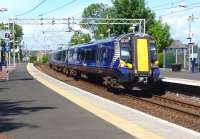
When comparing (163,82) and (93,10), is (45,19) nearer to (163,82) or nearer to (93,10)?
(163,82)

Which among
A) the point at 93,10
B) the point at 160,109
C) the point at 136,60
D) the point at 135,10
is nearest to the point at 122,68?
the point at 136,60

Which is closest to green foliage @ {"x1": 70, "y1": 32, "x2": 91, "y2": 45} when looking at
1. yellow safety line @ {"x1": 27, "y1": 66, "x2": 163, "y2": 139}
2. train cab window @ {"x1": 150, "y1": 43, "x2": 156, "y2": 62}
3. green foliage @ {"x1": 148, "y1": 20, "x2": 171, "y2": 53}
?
green foliage @ {"x1": 148, "y1": 20, "x2": 171, "y2": 53}

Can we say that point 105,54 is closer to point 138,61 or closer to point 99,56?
point 99,56

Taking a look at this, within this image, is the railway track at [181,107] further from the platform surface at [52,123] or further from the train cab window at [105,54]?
the train cab window at [105,54]

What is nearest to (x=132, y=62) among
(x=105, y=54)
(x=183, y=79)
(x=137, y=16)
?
(x=105, y=54)

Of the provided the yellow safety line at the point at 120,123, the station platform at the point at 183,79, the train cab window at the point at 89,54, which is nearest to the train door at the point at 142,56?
the station platform at the point at 183,79

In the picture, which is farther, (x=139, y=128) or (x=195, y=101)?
(x=195, y=101)

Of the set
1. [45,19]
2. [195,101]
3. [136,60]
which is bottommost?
[195,101]

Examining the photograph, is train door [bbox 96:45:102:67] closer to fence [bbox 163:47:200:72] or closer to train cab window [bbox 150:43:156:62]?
train cab window [bbox 150:43:156:62]

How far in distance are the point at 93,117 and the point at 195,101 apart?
1065 cm

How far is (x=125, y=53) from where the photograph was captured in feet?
93.1

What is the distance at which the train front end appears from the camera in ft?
91.5

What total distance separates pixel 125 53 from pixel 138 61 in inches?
32.2

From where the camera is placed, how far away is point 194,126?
52.5 ft
